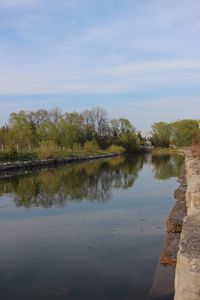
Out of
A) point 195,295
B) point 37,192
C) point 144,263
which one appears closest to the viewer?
→ point 195,295

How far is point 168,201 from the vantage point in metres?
16.4

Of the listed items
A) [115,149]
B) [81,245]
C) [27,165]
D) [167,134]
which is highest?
[167,134]

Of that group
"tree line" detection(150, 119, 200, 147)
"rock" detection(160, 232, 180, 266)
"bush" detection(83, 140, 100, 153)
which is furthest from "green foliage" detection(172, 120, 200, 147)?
"rock" detection(160, 232, 180, 266)

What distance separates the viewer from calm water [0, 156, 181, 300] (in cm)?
693

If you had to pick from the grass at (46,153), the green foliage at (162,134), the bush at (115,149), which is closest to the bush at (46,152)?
the grass at (46,153)

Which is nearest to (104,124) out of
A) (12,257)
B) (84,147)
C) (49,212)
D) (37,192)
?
(84,147)

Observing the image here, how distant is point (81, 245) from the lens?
9578 mm

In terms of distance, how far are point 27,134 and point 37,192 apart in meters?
36.2

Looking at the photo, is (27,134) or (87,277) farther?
(27,134)

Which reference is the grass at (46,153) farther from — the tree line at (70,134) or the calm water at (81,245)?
the calm water at (81,245)

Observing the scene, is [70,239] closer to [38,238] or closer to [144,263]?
[38,238]

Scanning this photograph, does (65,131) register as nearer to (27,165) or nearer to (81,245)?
(27,165)

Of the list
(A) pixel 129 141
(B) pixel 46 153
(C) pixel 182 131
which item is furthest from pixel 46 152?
(C) pixel 182 131

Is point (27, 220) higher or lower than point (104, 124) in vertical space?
lower
